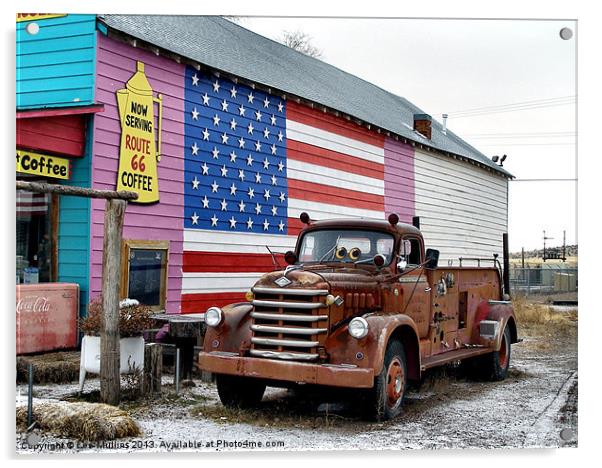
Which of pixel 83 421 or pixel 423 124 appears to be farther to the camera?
pixel 423 124

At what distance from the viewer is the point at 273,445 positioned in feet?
19.0


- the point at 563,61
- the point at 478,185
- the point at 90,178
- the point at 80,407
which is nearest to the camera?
the point at 80,407

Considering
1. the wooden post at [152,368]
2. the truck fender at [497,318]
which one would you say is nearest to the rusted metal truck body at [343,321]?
the wooden post at [152,368]

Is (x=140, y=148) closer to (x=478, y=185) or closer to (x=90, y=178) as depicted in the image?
(x=90, y=178)

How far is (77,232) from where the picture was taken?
6371mm

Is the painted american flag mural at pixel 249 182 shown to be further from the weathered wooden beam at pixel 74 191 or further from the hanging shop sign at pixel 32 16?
the hanging shop sign at pixel 32 16

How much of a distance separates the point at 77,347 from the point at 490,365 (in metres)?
4.36

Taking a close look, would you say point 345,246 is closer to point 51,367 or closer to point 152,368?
point 152,368

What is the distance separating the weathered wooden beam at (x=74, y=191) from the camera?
5.62 meters

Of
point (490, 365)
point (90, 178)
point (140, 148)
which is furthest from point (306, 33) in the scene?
point (490, 365)

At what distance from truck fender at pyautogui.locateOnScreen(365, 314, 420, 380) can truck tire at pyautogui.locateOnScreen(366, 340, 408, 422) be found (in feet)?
0.37

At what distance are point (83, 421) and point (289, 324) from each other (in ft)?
5.77

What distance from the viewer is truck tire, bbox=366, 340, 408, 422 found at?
20.1 feet

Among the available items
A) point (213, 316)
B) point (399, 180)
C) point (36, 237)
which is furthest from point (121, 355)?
point (399, 180)
